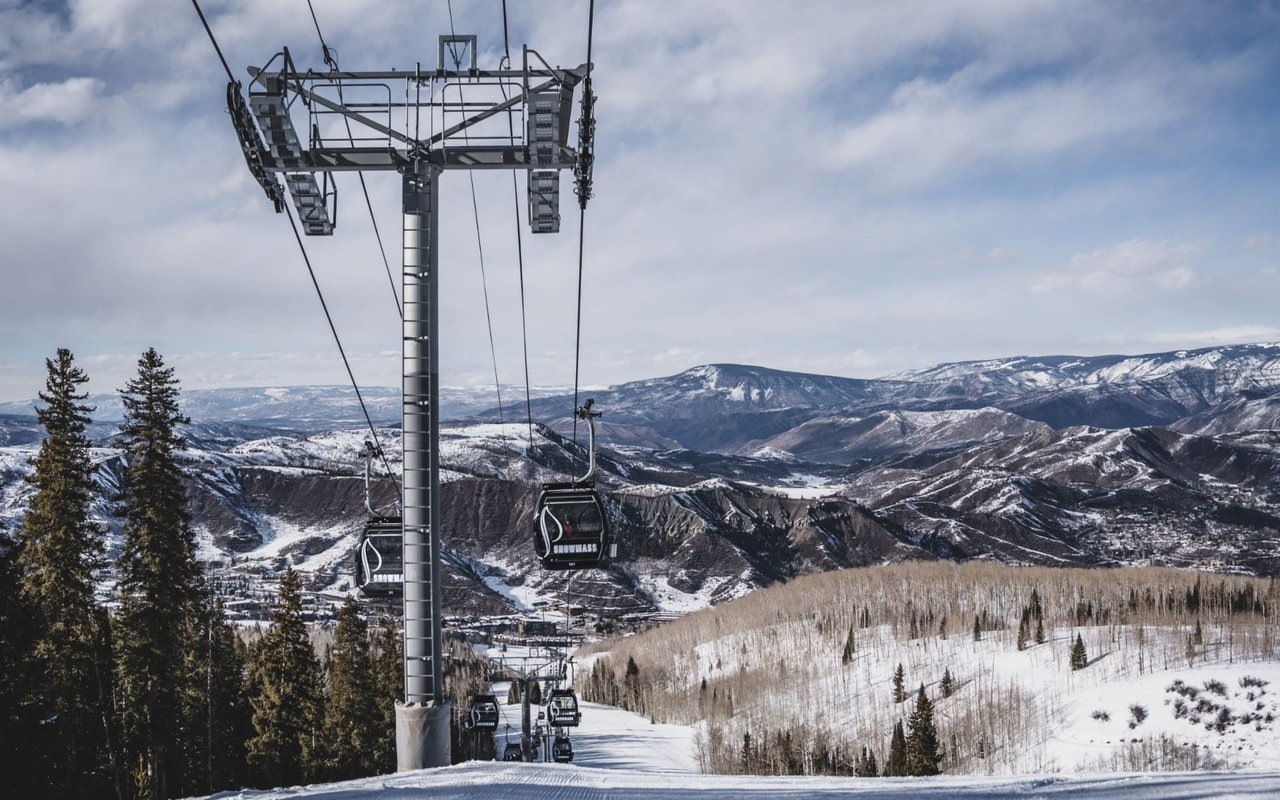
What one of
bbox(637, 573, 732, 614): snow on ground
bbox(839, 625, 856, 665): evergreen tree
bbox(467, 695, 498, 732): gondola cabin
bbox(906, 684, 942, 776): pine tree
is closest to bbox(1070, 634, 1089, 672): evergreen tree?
bbox(906, 684, 942, 776): pine tree

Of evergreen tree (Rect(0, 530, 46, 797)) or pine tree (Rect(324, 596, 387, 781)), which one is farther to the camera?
Answer: pine tree (Rect(324, 596, 387, 781))

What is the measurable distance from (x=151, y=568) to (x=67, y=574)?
2672 millimetres

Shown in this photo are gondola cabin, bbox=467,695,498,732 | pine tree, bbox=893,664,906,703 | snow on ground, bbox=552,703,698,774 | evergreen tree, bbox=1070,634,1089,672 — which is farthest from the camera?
snow on ground, bbox=552,703,698,774

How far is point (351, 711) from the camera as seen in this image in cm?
4259

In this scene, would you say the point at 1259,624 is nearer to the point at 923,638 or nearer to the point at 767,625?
the point at 923,638

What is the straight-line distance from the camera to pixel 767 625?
A: 372ft

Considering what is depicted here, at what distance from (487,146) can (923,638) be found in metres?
74.1

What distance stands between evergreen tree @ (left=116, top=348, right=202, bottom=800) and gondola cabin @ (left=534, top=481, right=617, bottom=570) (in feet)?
55.3

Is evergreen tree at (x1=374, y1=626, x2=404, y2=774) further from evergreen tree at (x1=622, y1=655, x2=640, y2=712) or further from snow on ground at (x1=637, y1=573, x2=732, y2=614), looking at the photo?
snow on ground at (x1=637, y1=573, x2=732, y2=614)

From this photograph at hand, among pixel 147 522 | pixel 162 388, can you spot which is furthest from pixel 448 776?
pixel 162 388

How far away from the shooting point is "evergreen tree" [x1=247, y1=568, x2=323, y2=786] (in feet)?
131

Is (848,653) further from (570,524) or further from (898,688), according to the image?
(570,524)

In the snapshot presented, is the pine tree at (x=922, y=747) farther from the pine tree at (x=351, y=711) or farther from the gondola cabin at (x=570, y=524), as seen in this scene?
the gondola cabin at (x=570, y=524)

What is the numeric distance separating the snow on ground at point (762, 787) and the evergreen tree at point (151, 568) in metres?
21.5
